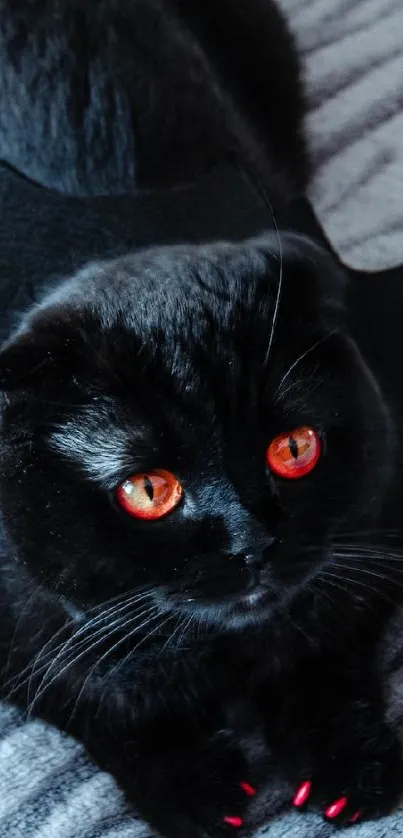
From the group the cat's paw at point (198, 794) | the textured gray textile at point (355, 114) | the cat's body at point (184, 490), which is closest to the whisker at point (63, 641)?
the cat's body at point (184, 490)

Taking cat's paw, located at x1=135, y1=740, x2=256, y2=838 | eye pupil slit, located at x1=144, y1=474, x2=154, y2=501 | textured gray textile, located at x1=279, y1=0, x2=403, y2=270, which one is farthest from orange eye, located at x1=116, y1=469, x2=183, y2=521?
textured gray textile, located at x1=279, y1=0, x2=403, y2=270

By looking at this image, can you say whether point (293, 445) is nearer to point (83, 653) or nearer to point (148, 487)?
point (148, 487)

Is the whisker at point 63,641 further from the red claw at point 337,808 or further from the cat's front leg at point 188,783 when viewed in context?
the red claw at point 337,808

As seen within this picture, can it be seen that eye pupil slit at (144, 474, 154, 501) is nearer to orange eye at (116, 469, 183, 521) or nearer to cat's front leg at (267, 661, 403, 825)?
orange eye at (116, 469, 183, 521)

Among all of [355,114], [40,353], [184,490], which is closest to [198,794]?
[184,490]

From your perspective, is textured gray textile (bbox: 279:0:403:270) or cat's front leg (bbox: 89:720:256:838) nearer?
cat's front leg (bbox: 89:720:256:838)

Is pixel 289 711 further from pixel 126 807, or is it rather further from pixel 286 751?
pixel 126 807

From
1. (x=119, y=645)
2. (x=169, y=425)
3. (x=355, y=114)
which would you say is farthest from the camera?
(x=355, y=114)
